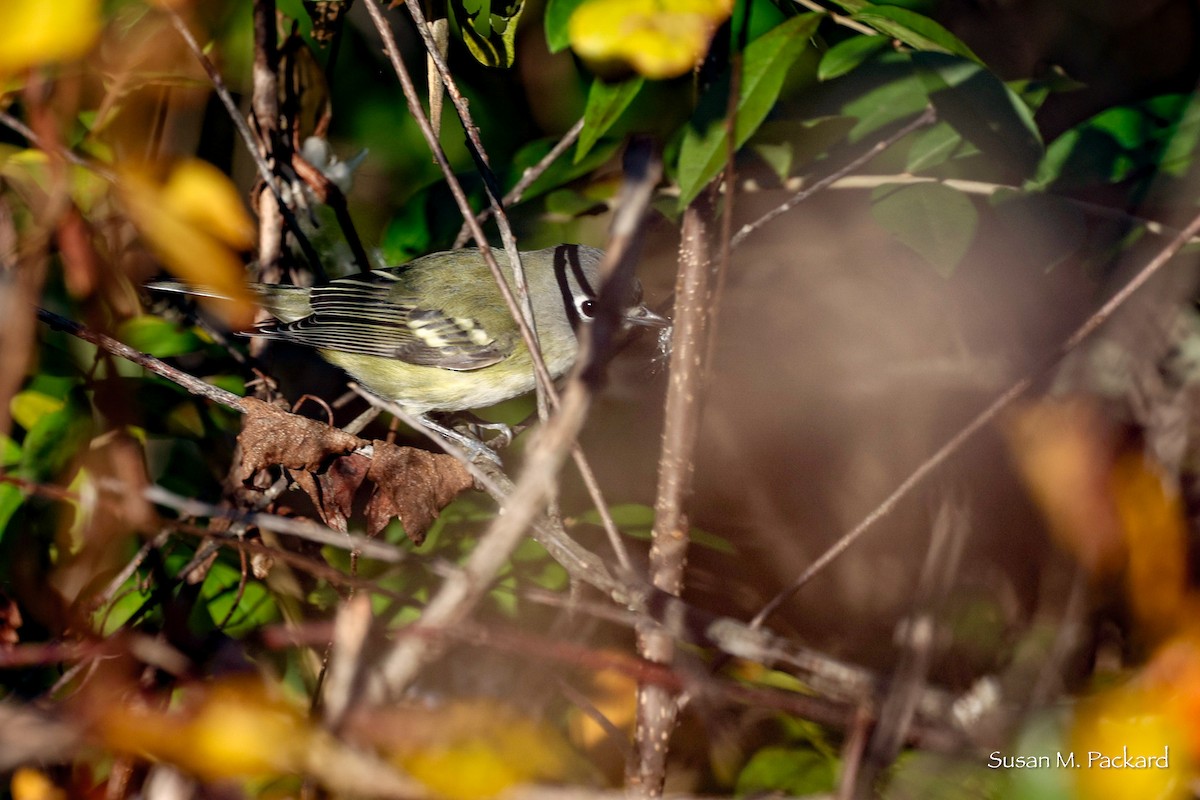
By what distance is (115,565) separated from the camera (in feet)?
7.32

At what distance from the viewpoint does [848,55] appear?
6.00 ft

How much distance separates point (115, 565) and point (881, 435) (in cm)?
250

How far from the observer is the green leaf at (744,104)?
1384mm

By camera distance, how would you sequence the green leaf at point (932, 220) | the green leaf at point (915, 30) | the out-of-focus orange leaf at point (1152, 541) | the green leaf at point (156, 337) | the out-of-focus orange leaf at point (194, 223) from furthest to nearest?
the out-of-focus orange leaf at point (1152, 541) < the green leaf at point (156, 337) < the out-of-focus orange leaf at point (194, 223) < the green leaf at point (932, 220) < the green leaf at point (915, 30)

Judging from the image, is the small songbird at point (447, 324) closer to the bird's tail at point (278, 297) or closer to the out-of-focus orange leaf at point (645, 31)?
the bird's tail at point (278, 297)

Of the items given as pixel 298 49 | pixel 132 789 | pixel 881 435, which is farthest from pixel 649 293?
pixel 132 789

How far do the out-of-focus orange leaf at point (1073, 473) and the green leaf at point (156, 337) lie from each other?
8.38ft

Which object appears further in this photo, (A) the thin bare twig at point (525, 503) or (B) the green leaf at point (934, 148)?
(B) the green leaf at point (934, 148)

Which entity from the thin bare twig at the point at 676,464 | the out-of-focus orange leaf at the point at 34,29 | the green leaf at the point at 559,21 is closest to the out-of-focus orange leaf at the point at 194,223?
the out-of-focus orange leaf at the point at 34,29

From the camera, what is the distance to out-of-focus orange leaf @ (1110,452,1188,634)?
7.82 ft

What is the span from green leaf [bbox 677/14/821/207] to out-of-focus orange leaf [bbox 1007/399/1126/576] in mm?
1836

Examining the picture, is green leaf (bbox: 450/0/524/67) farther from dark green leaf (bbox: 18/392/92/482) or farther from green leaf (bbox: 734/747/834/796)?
green leaf (bbox: 734/747/834/796)

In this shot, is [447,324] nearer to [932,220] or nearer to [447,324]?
[447,324]

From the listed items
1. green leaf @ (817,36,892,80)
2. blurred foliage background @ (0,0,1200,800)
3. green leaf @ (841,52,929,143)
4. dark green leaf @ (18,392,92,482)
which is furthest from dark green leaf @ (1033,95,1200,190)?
dark green leaf @ (18,392,92,482)
